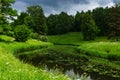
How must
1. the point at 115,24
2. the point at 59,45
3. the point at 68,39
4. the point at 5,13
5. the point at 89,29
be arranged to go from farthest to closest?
the point at 68,39, the point at 89,29, the point at 59,45, the point at 115,24, the point at 5,13

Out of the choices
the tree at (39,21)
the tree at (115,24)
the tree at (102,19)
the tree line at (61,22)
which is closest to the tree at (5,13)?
the tree line at (61,22)

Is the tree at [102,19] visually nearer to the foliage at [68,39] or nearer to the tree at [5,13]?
the foliage at [68,39]

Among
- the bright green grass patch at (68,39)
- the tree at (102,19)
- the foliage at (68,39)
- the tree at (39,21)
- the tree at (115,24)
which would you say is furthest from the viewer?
the tree at (102,19)

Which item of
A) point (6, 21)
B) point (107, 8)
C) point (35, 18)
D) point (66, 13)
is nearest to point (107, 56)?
point (6, 21)

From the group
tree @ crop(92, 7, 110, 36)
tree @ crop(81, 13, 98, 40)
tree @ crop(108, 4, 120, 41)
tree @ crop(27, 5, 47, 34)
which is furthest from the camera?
tree @ crop(92, 7, 110, 36)

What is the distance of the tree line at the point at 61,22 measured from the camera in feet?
225

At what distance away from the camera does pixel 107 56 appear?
187 ft

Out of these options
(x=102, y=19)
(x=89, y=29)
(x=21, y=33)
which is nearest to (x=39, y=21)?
(x=89, y=29)

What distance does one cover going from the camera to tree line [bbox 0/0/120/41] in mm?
68562

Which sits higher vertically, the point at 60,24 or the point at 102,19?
the point at 102,19

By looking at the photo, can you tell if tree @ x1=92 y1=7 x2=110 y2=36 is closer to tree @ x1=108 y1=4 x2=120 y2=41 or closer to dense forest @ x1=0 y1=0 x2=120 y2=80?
dense forest @ x1=0 y1=0 x2=120 y2=80

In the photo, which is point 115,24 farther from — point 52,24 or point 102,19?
point 52,24

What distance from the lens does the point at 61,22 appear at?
170500 millimetres

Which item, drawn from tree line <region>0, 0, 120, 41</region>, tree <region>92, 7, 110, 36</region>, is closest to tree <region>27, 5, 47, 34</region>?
Answer: tree line <region>0, 0, 120, 41</region>
